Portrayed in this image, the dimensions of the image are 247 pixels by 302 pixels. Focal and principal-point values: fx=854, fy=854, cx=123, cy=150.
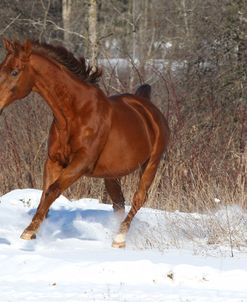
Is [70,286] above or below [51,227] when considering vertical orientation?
above

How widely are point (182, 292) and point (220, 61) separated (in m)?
11.2

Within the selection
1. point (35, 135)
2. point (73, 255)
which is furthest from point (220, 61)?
point (73, 255)

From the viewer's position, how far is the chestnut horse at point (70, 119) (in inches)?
302

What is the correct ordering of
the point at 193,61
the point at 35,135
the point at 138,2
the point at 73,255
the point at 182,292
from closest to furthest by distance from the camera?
the point at 182,292 < the point at 73,255 < the point at 35,135 < the point at 193,61 < the point at 138,2

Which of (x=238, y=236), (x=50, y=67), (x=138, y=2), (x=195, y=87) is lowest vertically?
(x=138, y=2)

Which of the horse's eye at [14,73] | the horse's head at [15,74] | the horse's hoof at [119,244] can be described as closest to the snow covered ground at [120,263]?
the horse's hoof at [119,244]

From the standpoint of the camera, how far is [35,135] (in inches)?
480

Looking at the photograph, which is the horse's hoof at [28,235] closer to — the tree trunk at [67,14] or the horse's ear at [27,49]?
the horse's ear at [27,49]

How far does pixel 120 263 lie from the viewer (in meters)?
6.27

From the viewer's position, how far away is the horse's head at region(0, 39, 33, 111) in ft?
24.8

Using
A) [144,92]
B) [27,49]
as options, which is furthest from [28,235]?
[144,92]

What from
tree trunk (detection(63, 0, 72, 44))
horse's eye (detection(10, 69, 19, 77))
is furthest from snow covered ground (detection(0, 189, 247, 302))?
tree trunk (detection(63, 0, 72, 44))

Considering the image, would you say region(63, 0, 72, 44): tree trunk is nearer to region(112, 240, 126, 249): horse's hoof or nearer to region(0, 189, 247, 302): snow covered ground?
region(0, 189, 247, 302): snow covered ground

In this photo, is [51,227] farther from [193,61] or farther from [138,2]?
[138,2]
